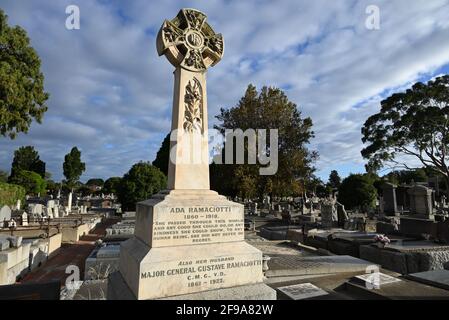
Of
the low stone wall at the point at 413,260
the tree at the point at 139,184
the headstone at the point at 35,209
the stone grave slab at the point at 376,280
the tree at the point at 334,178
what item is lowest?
the low stone wall at the point at 413,260

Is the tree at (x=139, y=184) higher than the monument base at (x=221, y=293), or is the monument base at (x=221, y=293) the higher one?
the tree at (x=139, y=184)

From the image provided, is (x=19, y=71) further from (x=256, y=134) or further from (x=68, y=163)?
(x=68, y=163)

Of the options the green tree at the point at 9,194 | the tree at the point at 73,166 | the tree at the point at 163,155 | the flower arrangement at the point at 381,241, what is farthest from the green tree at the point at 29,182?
the flower arrangement at the point at 381,241

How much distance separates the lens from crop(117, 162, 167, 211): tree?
28359 mm

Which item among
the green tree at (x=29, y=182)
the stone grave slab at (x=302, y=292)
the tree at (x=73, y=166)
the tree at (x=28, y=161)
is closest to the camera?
the stone grave slab at (x=302, y=292)

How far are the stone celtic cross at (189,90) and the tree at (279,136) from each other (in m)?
17.4

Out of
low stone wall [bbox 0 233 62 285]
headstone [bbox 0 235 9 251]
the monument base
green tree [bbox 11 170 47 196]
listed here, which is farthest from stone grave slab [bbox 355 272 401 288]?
green tree [bbox 11 170 47 196]

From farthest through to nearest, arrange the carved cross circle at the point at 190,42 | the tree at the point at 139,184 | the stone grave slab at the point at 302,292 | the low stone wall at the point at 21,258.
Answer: the tree at the point at 139,184
the low stone wall at the point at 21,258
the stone grave slab at the point at 302,292
the carved cross circle at the point at 190,42

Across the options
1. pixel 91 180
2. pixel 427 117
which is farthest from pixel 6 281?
pixel 91 180

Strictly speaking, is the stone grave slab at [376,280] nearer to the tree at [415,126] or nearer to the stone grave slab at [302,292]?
the stone grave slab at [302,292]

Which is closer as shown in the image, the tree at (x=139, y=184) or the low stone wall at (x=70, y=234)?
the low stone wall at (x=70, y=234)

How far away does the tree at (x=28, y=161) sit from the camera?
70.1m

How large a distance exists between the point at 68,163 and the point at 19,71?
45.2 metres

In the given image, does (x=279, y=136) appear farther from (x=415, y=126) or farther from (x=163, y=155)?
(x=163, y=155)
